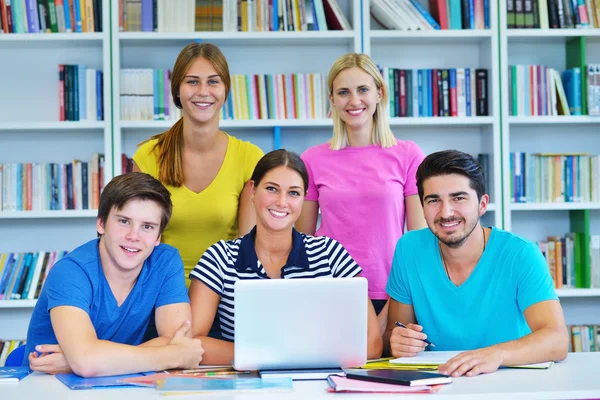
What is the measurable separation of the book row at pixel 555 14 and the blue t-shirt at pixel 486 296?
2.10 metres

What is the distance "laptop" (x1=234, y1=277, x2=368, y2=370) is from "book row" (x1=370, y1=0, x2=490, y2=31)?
95.2 inches

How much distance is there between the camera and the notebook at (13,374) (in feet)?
5.64

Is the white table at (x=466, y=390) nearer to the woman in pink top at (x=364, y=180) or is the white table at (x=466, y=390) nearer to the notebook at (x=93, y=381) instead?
the notebook at (x=93, y=381)

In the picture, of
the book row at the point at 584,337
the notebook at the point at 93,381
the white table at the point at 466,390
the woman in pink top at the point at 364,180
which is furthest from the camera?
the book row at the point at 584,337

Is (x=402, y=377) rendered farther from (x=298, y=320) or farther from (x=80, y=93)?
(x=80, y=93)

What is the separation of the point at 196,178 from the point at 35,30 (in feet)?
5.70

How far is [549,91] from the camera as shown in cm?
390

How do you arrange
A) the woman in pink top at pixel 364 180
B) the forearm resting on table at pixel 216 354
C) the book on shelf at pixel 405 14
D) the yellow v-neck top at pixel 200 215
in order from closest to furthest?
the forearm resting on table at pixel 216 354 < the yellow v-neck top at pixel 200 215 < the woman in pink top at pixel 364 180 < the book on shelf at pixel 405 14

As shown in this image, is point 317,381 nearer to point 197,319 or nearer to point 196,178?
point 197,319

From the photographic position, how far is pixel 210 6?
3.78 metres

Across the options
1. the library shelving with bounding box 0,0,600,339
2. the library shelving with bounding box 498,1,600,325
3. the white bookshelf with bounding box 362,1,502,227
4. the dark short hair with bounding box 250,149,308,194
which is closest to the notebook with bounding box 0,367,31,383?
the dark short hair with bounding box 250,149,308,194

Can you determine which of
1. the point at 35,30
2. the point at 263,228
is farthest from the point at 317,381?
the point at 35,30

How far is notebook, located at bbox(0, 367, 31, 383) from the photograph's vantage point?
1720 mm

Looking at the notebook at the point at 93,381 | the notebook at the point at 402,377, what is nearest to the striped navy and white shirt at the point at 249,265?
the notebook at the point at 93,381
